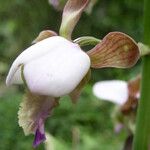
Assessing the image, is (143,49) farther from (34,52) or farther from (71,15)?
(34,52)

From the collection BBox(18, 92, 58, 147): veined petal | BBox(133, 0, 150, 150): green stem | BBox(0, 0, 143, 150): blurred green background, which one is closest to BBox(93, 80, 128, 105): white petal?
BBox(133, 0, 150, 150): green stem

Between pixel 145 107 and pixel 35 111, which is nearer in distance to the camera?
pixel 35 111

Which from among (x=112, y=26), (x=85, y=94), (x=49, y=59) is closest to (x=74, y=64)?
(x=49, y=59)

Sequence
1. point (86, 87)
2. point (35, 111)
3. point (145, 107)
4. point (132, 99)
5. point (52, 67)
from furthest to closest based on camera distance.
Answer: point (86, 87)
point (132, 99)
point (145, 107)
point (35, 111)
point (52, 67)

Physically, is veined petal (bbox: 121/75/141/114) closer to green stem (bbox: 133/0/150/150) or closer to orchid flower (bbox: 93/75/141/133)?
orchid flower (bbox: 93/75/141/133)

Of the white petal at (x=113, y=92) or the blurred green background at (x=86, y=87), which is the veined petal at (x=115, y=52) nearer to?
the white petal at (x=113, y=92)

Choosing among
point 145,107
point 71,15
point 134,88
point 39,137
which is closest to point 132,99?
point 134,88

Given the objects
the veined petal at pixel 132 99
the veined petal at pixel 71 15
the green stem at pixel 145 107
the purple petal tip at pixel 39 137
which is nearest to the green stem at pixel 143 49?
the green stem at pixel 145 107
